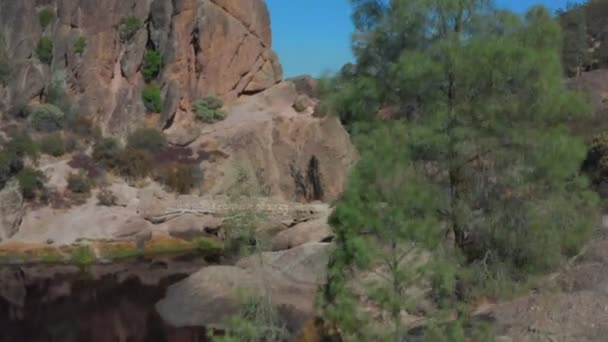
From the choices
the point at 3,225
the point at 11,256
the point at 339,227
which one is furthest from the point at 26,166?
the point at 339,227

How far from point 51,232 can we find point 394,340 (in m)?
30.2

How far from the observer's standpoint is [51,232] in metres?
38.3

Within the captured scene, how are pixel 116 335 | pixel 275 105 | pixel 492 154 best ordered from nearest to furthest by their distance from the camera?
1. pixel 492 154
2. pixel 116 335
3. pixel 275 105

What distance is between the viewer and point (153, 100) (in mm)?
52719

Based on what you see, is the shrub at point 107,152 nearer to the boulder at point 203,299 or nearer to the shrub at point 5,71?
the shrub at point 5,71

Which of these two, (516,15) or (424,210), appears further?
(516,15)

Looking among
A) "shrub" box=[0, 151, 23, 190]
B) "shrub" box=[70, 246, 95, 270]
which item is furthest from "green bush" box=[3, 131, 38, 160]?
"shrub" box=[70, 246, 95, 270]

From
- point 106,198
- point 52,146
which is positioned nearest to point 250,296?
point 106,198

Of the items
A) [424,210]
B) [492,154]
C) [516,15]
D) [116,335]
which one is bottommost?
[116,335]

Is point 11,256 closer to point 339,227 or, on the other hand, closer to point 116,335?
point 116,335

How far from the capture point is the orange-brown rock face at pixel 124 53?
167 ft

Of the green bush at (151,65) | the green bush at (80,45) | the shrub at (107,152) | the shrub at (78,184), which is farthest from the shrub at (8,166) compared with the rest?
the green bush at (151,65)

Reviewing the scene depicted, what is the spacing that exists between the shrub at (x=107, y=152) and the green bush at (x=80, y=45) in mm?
7916

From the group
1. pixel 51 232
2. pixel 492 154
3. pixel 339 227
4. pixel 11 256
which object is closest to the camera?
pixel 339 227
